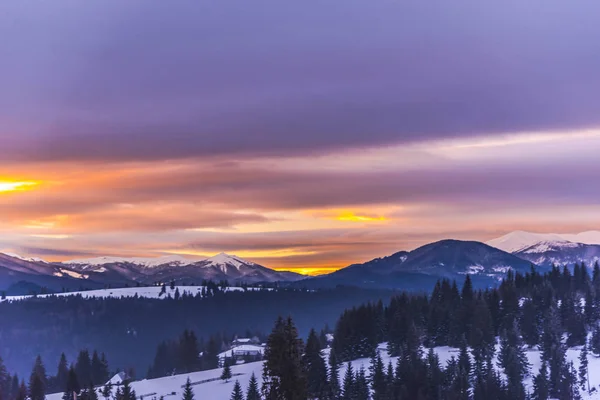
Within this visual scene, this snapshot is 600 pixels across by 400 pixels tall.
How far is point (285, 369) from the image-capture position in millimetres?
81688

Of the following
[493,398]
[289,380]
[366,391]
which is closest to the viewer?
[289,380]

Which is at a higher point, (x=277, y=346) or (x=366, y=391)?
(x=277, y=346)

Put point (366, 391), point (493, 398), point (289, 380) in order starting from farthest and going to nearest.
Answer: point (366, 391) → point (493, 398) → point (289, 380)

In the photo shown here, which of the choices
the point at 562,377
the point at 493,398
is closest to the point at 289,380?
the point at 493,398

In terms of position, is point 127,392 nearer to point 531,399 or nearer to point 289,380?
point 531,399

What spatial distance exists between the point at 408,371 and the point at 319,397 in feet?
55.9

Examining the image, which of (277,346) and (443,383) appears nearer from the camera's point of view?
(277,346)

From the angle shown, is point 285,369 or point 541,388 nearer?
point 285,369

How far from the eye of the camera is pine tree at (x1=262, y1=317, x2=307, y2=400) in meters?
81.5

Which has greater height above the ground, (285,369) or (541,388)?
(285,369)

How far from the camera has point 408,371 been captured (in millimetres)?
198500

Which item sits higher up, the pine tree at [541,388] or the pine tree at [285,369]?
the pine tree at [285,369]

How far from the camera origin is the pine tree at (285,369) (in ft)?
267

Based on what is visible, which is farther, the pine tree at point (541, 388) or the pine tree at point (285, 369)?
the pine tree at point (541, 388)
